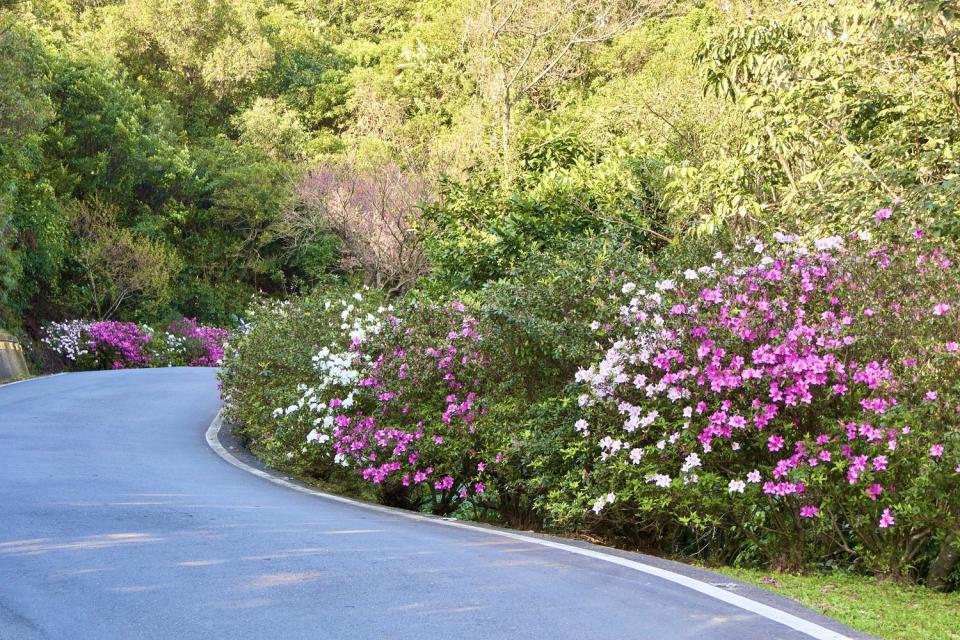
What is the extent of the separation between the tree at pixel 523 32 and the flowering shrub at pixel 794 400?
15.4 m

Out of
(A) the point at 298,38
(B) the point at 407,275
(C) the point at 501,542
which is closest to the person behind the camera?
(C) the point at 501,542

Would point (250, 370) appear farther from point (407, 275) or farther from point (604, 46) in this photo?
point (604, 46)

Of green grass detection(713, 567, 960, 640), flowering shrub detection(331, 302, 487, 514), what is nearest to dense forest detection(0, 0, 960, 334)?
flowering shrub detection(331, 302, 487, 514)

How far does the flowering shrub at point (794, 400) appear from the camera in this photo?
6758mm

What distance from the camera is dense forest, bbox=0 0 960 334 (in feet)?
35.5

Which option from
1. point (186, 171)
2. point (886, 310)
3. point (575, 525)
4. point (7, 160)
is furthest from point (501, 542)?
point (186, 171)

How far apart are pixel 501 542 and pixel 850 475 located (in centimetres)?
253

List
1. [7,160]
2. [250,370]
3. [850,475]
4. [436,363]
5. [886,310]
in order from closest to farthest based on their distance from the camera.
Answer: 1. [850,475]
2. [886,310]
3. [436,363]
4. [250,370]
5. [7,160]

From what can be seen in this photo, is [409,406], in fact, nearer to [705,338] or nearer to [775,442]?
[705,338]

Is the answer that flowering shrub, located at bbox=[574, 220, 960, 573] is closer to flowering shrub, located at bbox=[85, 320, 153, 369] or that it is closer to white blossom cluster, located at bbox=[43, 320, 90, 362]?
white blossom cluster, located at bbox=[43, 320, 90, 362]

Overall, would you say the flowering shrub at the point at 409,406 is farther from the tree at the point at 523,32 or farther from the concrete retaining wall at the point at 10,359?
the concrete retaining wall at the point at 10,359

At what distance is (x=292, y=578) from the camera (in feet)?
20.4

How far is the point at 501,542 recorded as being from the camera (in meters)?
7.99

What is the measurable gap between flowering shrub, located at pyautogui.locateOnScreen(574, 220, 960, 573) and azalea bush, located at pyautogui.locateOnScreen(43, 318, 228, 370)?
26449mm
